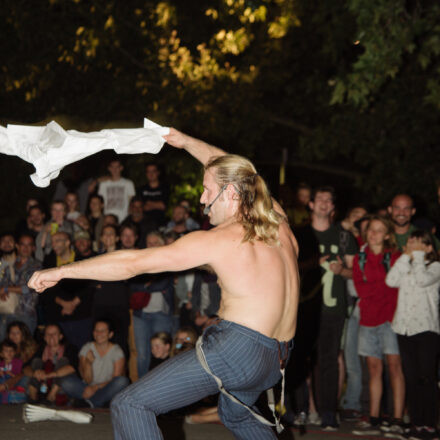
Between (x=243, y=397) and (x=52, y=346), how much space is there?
4.62 m

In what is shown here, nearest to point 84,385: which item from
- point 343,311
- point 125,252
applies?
point 343,311

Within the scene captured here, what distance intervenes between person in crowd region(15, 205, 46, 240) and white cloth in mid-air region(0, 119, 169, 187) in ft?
16.0

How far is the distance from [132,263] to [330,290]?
357 centimetres

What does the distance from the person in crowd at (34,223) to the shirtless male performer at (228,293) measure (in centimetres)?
581

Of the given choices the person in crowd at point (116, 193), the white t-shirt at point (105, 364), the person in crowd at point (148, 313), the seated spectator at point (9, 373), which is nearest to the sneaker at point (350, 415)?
the person in crowd at point (148, 313)

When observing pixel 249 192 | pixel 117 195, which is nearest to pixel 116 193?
pixel 117 195

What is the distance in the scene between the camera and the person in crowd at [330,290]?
676 cm

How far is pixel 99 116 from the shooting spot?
46.3 feet

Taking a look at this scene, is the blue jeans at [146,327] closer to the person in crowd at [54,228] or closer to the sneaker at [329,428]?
the person in crowd at [54,228]

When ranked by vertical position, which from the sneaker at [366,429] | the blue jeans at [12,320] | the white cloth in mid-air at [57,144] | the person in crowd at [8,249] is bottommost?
the sneaker at [366,429]

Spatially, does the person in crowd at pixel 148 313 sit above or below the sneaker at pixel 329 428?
above

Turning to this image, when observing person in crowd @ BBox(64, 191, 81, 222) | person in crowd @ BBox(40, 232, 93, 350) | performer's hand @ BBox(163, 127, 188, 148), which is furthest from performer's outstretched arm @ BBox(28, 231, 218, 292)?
person in crowd @ BBox(64, 191, 81, 222)

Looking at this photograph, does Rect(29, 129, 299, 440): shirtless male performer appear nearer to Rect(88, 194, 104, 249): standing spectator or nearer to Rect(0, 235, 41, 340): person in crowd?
Rect(0, 235, 41, 340): person in crowd

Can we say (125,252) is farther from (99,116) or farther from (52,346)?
(99,116)
